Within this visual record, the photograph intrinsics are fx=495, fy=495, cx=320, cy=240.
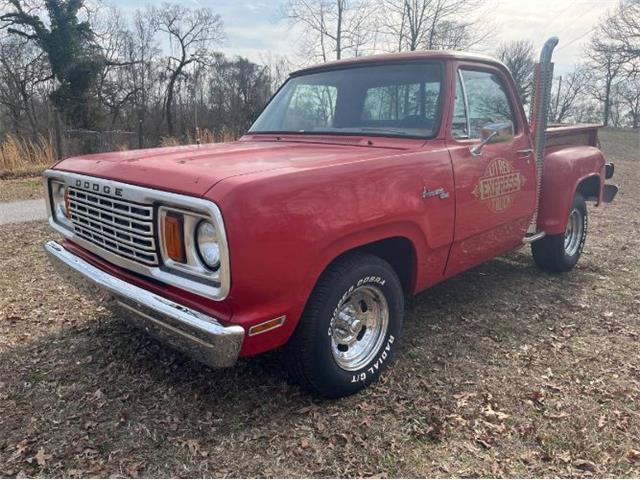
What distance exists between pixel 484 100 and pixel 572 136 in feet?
6.37

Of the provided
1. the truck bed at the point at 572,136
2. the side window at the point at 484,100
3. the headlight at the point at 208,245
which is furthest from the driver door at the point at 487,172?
the headlight at the point at 208,245

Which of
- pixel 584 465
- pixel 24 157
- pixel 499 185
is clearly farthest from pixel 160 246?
pixel 24 157

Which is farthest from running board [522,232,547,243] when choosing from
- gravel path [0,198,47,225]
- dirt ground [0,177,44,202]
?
dirt ground [0,177,44,202]

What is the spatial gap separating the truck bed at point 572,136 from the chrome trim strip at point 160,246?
3687 mm

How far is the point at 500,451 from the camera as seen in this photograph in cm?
255

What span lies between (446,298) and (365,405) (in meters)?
1.88

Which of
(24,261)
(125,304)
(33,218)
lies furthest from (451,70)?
(33,218)

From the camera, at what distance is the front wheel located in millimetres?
2627

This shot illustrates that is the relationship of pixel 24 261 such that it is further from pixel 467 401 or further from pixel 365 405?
pixel 467 401

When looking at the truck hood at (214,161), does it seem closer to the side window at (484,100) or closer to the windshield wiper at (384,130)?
the windshield wiper at (384,130)

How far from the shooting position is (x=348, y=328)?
118 inches

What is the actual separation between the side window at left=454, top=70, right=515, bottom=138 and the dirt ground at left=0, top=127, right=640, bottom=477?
A: 62.4 inches

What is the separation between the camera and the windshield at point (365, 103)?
348cm

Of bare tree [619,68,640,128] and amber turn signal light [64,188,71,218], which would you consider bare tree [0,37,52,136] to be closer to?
amber turn signal light [64,188,71,218]
